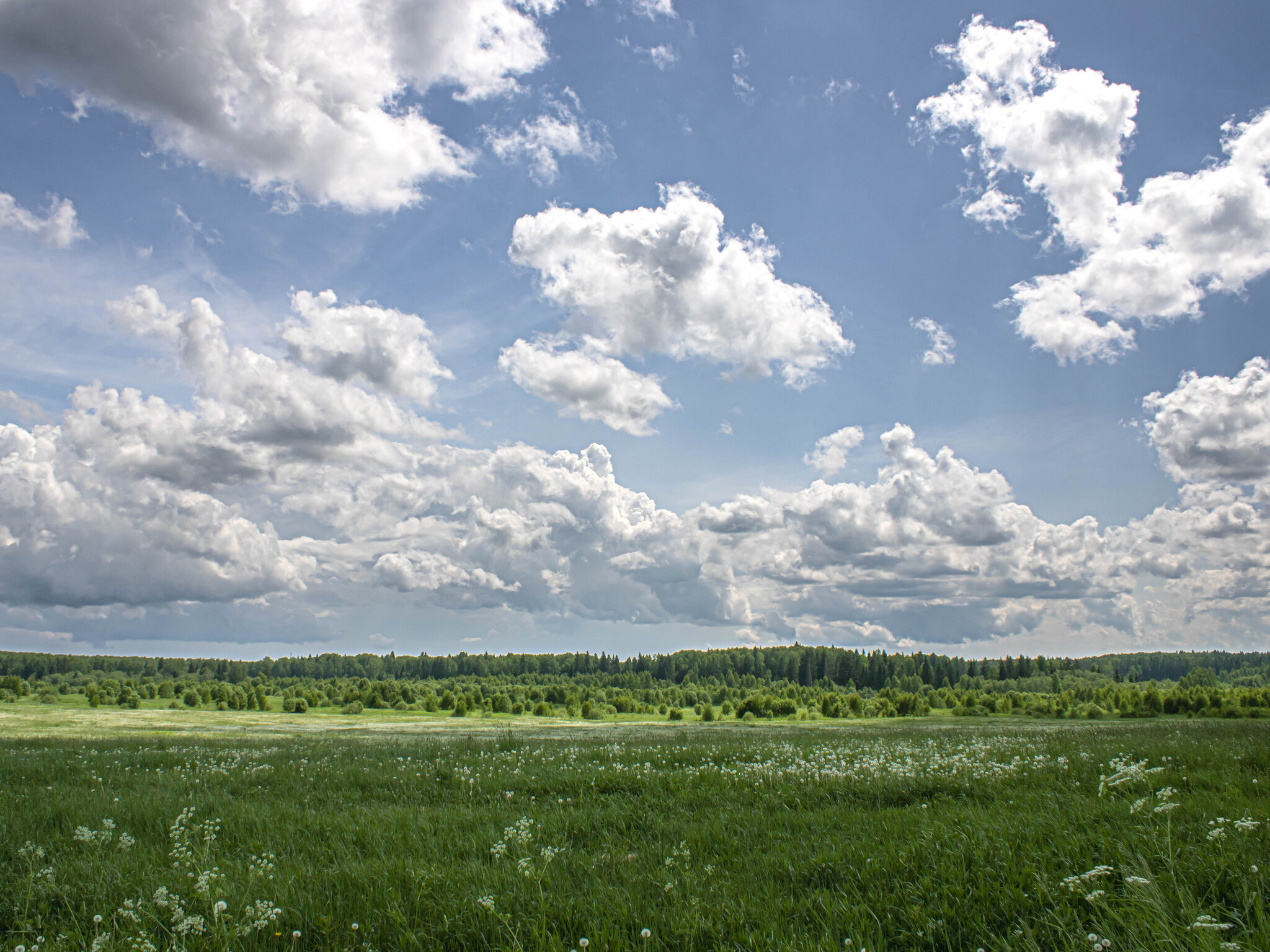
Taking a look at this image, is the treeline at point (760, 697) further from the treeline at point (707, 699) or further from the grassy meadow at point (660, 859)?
the grassy meadow at point (660, 859)

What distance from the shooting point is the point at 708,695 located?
546ft

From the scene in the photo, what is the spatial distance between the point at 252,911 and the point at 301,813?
4.72 m

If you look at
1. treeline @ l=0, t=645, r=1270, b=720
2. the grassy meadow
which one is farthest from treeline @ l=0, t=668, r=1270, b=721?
the grassy meadow

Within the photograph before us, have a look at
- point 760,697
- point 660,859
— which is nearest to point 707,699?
point 760,697

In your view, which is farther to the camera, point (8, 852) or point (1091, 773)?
point (1091, 773)

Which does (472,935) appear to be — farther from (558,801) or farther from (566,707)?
(566,707)

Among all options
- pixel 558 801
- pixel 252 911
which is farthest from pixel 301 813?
pixel 252 911

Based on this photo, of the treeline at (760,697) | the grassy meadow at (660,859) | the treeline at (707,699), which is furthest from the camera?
the treeline at (760,697)

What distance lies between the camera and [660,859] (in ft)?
21.4

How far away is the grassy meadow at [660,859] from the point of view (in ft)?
14.3

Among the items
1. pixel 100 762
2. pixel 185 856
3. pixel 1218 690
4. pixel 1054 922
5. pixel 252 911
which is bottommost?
pixel 1218 690

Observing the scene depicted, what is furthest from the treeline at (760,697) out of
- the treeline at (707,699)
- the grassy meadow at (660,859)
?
the grassy meadow at (660,859)

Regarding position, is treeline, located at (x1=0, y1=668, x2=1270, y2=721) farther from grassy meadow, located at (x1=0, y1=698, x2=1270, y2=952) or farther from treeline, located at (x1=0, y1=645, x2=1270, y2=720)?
grassy meadow, located at (x1=0, y1=698, x2=1270, y2=952)

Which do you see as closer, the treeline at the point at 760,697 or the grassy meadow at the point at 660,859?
the grassy meadow at the point at 660,859
